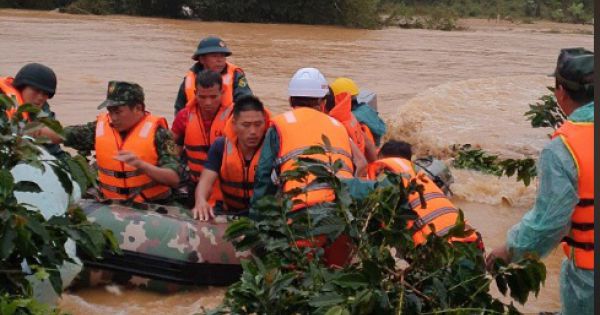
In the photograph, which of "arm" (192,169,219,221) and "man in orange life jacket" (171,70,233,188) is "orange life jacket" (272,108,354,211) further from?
"man in orange life jacket" (171,70,233,188)

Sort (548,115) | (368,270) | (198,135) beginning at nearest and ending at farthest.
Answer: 1. (368,270)
2. (198,135)
3. (548,115)

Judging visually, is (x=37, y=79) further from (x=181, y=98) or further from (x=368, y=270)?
(x=368, y=270)

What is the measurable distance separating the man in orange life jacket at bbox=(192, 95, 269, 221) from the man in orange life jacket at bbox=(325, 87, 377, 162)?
920 millimetres

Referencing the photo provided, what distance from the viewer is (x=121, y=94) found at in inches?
214

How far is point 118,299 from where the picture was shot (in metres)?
5.46

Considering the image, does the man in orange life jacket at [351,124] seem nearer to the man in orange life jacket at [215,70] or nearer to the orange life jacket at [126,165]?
the man in orange life jacket at [215,70]

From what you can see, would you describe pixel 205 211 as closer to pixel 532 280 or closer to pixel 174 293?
pixel 174 293

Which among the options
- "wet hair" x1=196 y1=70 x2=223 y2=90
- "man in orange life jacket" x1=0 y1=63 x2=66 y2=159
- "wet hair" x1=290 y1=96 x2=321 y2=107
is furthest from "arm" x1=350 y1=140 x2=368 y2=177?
"man in orange life jacket" x1=0 y1=63 x2=66 y2=159

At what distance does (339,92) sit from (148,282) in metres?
2.34

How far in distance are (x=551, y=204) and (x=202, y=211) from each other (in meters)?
2.89

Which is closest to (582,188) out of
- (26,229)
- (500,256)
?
(500,256)

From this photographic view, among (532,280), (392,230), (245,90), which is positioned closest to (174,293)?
(245,90)

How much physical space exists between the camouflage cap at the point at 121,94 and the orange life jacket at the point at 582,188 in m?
3.13

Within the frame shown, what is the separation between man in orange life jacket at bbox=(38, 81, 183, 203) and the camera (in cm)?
544
